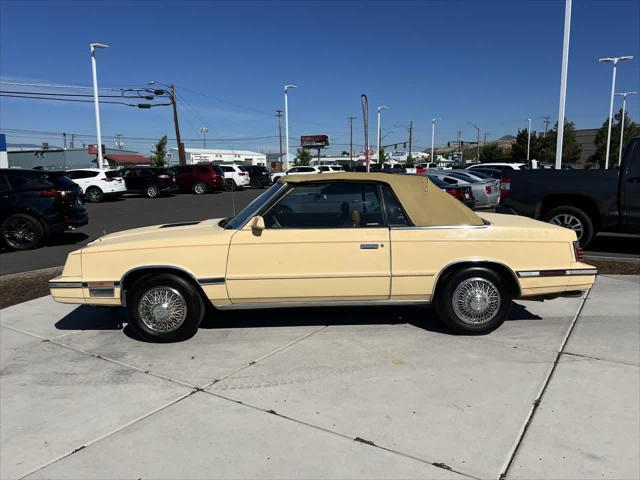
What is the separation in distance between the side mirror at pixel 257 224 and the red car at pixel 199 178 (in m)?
24.3

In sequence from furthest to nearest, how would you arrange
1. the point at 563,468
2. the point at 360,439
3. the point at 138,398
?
the point at 138,398, the point at 360,439, the point at 563,468

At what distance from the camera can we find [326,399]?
11.1ft

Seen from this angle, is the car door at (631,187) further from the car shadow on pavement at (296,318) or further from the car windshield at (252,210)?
the car windshield at (252,210)

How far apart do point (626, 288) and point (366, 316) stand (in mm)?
3514

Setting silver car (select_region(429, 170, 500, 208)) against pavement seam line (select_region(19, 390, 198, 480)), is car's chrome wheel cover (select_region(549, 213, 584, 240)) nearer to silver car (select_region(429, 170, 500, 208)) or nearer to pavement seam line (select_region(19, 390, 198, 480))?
silver car (select_region(429, 170, 500, 208))

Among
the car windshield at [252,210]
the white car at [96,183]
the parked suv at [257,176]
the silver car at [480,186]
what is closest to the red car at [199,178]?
the white car at [96,183]

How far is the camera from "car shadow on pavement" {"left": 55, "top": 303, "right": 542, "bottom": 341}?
16.1ft

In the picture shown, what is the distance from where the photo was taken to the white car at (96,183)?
871 inches

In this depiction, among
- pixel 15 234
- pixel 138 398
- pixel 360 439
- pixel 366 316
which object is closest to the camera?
pixel 360 439

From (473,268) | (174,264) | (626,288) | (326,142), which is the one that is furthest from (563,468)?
(326,142)

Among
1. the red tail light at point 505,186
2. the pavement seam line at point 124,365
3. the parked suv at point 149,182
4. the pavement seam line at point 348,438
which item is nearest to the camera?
the pavement seam line at point 348,438

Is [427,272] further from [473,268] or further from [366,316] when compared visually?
[366,316]

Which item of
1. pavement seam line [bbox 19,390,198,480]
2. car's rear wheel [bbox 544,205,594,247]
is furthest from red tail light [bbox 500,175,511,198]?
pavement seam line [bbox 19,390,198,480]

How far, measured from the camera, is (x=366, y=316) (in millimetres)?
5098
